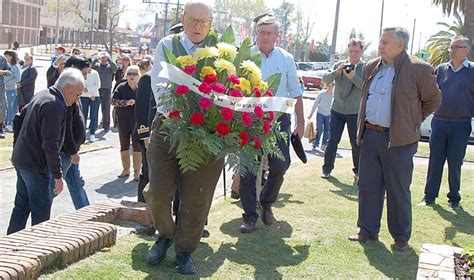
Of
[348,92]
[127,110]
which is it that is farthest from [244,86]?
[127,110]

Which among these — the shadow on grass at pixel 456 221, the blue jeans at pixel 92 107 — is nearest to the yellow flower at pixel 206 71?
the shadow on grass at pixel 456 221

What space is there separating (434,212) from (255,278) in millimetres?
3628

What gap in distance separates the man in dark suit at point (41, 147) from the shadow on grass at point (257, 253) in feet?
4.67

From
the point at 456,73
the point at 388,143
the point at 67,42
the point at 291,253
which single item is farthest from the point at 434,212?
the point at 67,42

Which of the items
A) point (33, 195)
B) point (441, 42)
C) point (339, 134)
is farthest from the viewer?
point (441, 42)

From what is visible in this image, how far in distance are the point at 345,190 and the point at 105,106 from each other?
8.51m

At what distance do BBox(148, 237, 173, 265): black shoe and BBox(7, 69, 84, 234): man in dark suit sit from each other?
1207 mm

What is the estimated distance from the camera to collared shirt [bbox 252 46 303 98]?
6152 millimetres

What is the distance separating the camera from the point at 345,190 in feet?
28.9

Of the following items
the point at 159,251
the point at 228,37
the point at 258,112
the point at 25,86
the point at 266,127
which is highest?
the point at 228,37

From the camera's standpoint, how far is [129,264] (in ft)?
15.3

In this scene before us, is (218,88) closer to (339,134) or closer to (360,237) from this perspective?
(360,237)

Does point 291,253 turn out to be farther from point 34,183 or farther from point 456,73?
point 456,73

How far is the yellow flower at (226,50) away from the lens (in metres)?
4.37
